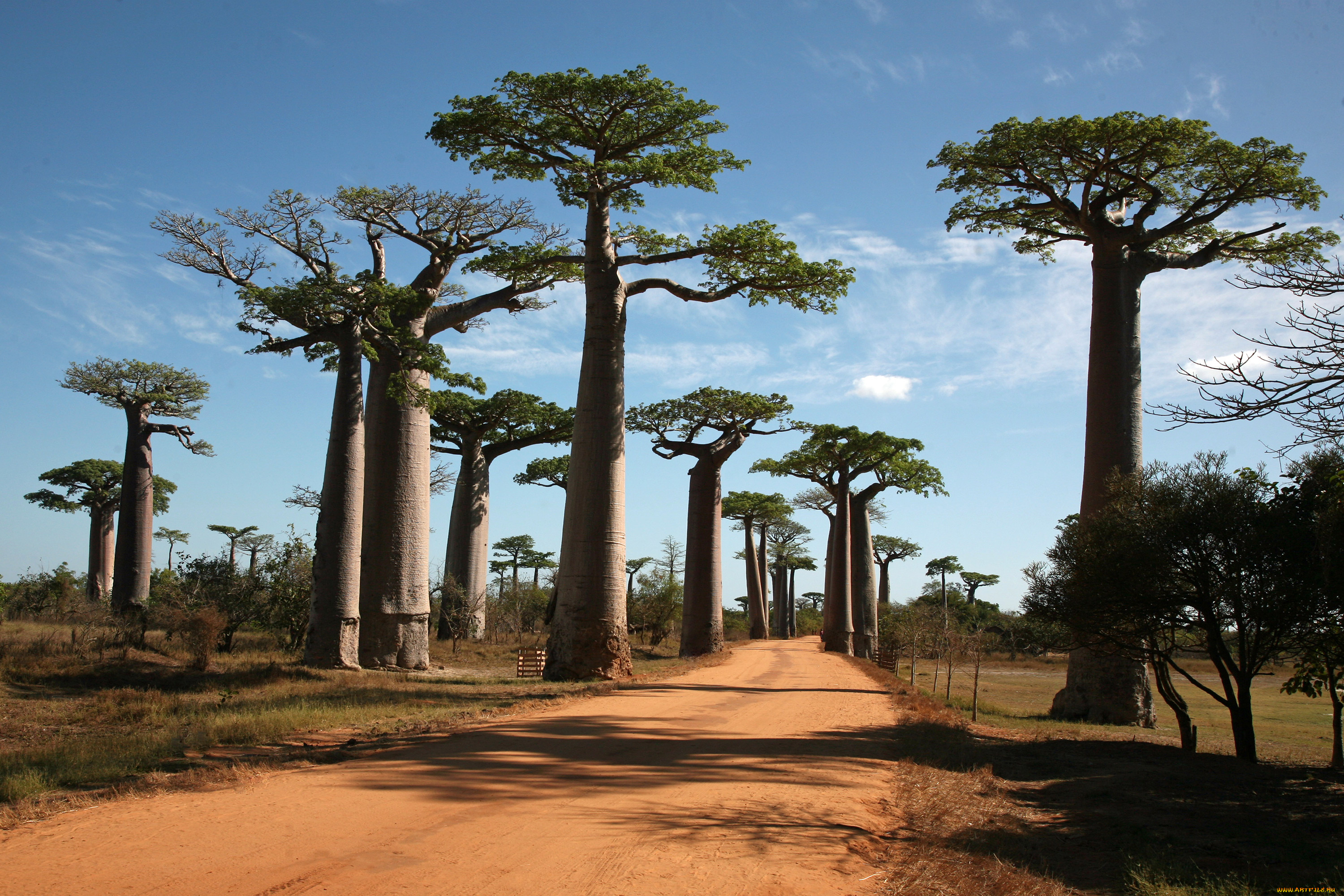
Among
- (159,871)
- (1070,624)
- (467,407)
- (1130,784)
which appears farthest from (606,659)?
(467,407)

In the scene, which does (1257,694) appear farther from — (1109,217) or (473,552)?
(473,552)

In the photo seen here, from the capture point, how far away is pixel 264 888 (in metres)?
3.40

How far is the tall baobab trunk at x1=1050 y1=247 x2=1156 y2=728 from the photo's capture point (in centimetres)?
1317

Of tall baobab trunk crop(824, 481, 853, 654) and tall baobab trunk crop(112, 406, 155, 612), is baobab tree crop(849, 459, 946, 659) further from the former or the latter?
tall baobab trunk crop(112, 406, 155, 612)

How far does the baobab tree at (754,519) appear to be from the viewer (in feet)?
129

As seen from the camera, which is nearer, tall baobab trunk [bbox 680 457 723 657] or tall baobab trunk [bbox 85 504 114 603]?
tall baobab trunk [bbox 680 457 723 657]

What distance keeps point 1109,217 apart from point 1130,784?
11.1 metres

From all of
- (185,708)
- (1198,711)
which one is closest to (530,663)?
(185,708)

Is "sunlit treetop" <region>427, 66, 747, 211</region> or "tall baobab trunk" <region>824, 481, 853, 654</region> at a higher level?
"sunlit treetop" <region>427, 66, 747, 211</region>

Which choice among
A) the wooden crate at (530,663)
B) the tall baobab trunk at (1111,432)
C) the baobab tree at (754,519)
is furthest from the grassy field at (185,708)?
the baobab tree at (754,519)

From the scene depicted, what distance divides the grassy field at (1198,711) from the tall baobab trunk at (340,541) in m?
10.8

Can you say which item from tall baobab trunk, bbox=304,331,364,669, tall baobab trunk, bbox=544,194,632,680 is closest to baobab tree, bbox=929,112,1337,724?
tall baobab trunk, bbox=544,194,632,680

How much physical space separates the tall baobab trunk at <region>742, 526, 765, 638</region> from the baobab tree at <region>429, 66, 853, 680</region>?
86.4 ft

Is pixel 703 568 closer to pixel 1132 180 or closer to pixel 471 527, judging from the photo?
pixel 471 527
